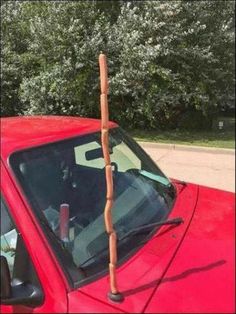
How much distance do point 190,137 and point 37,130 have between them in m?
11.2

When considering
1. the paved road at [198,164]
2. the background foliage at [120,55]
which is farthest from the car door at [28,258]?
the background foliage at [120,55]

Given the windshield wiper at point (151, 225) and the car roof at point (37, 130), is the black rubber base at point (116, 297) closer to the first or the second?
the windshield wiper at point (151, 225)

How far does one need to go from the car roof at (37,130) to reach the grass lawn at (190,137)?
9.02 metres

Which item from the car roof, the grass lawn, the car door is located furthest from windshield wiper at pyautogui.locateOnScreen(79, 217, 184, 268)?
the grass lawn

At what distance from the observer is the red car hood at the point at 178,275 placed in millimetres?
1911

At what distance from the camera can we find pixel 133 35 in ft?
41.4

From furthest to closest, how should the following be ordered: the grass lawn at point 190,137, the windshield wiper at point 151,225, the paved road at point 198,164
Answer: the grass lawn at point 190,137 < the paved road at point 198,164 < the windshield wiper at point 151,225

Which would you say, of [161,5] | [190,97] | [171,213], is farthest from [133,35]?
[171,213]

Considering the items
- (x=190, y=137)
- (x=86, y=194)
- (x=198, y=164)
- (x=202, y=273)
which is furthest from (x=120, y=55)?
(x=202, y=273)

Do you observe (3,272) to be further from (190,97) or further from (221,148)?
(190,97)

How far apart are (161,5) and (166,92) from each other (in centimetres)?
224

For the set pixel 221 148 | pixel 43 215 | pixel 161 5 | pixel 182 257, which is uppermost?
pixel 161 5

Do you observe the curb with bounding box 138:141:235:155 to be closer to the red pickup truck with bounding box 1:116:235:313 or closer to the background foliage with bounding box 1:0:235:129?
the background foliage with bounding box 1:0:235:129

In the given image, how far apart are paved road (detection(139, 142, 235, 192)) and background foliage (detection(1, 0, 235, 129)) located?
2.16 m
